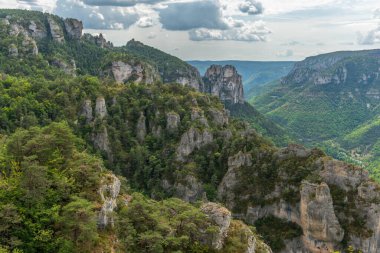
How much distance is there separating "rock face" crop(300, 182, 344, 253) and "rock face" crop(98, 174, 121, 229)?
34.9m

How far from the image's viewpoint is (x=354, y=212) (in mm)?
64000

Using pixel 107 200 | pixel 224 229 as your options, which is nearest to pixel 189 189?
pixel 224 229

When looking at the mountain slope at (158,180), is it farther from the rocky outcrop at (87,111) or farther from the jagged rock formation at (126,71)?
the jagged rock formation at (126,71)

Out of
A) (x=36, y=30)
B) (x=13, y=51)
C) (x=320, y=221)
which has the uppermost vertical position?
(x=36, y=30)

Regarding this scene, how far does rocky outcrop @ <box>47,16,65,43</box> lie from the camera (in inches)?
6929

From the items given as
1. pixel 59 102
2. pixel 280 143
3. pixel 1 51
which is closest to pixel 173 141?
pixel 59 102

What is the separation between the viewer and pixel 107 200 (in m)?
38.9

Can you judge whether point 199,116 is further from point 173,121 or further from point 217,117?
point 173,121

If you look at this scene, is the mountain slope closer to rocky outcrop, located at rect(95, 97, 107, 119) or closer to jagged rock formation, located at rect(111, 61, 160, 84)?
rocky outcrop, located at rect(95, 97, 107, 119)

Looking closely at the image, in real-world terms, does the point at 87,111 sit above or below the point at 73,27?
below

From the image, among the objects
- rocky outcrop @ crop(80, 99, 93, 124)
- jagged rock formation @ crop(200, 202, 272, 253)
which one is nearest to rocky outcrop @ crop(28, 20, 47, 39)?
rocky outcrop @ crop(80, 99, 93, 124)

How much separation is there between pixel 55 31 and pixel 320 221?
493 ft

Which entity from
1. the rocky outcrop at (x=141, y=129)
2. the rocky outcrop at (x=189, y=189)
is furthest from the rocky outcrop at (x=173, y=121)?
the rocky outcrop at (x=189, y=189)

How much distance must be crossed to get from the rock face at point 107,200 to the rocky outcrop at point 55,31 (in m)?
149
